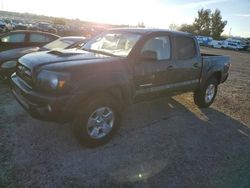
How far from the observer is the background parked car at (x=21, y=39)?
8.02 metres

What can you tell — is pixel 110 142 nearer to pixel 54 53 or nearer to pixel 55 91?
pixel 55 91

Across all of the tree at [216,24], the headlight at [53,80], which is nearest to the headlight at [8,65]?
the headlight at [53,80]

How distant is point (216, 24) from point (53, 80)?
7326cm

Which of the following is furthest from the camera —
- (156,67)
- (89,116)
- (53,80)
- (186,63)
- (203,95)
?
(203,95)

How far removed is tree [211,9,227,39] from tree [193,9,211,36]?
41.8 inches

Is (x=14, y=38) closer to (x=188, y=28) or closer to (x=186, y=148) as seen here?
(x=186, y=148)

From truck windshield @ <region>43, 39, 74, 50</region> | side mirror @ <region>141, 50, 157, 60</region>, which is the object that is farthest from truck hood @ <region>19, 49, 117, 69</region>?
truck windshield @ <region>43, 39, 74, 50</region>

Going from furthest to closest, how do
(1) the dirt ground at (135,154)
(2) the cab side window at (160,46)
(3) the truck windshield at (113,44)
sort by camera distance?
1. (2) the cab side window at (160,46)
2. (3) the truck windshield at (113,44)
3. (1) the dirt ground at (135,154)

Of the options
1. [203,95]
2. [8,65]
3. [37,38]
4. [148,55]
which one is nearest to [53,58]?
[148,55]

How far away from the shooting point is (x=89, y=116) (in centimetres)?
366

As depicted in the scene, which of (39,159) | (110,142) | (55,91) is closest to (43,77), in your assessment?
(55,91)

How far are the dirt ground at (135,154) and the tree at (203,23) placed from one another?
69.1 metres

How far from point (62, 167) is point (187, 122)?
3009mm

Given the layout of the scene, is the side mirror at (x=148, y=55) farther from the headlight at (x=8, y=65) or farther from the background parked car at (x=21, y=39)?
the background parked car at (x=21, y=39)
